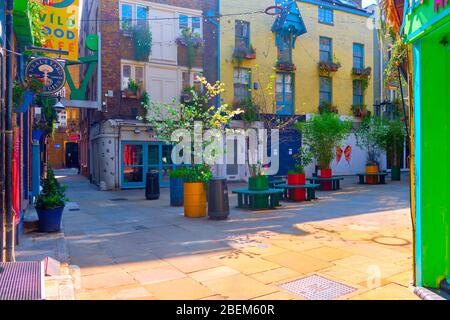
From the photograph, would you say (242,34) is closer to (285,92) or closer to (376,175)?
(285,92)

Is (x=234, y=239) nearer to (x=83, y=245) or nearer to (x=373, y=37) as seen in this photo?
(x=83, y=245)

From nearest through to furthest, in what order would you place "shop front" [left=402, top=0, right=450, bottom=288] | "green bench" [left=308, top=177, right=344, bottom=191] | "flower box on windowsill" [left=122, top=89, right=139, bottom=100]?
"shop front" [left=402, top=0, right=450, bottom=288]
"green bench" [left=308, top=177, right=344, bottom=191]
"flower box on windowsill" [left=122, top=89, right=139, bottom=100]

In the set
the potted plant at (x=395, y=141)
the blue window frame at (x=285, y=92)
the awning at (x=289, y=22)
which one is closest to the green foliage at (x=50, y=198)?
the blue window frame at (x=285, y=92)

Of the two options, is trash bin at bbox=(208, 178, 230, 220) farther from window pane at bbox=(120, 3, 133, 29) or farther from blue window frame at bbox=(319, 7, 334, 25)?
blue window frame at bbox=(319, 7, 334, 25)

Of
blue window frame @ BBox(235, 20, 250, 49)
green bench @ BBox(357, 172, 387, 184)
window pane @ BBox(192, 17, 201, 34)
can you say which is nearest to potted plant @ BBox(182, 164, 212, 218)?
green bench @ BBox(357, 172, 387, 184)

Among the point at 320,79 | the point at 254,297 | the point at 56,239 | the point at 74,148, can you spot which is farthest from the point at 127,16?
the point at 74,148

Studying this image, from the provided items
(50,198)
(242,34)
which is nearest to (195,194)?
(50,198)

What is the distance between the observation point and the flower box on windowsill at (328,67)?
917 inches

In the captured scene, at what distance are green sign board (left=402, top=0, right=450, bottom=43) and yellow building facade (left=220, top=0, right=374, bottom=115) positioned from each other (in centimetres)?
1463

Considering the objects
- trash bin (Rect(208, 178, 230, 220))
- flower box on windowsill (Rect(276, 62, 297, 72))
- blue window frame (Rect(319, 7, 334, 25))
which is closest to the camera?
trash bin (Rect(208, 178, 230, 220))

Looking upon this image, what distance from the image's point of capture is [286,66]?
22.0 metres

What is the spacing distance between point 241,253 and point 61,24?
33.9ft

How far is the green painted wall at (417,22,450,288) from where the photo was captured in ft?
13.6
